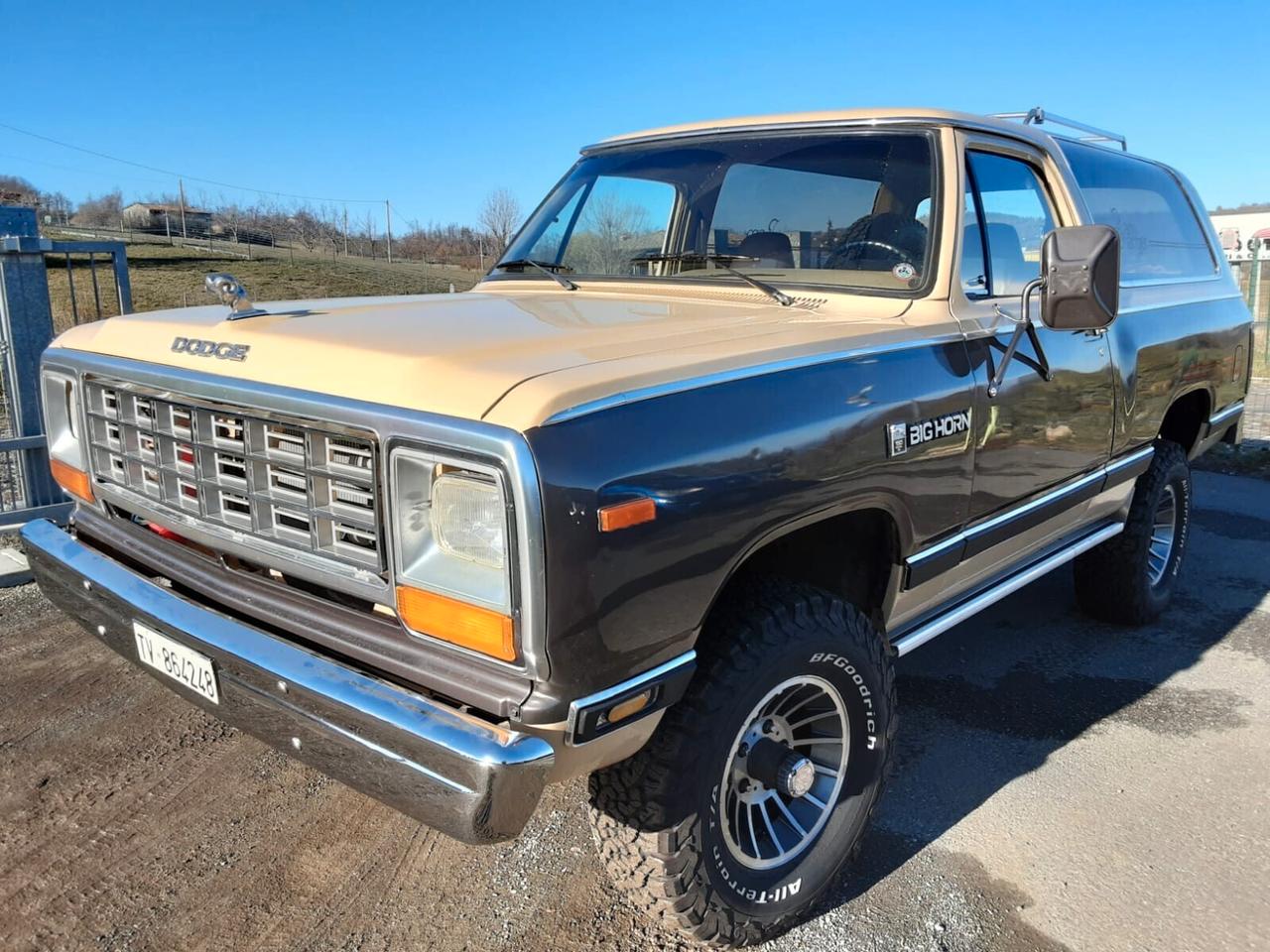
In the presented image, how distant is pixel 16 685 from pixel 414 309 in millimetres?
2328

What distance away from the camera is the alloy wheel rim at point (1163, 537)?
4.59 meters

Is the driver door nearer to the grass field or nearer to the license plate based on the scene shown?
the license plate

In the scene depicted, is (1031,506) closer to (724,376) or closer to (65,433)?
(724,376)

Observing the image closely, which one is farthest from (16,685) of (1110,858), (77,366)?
(1110,858)

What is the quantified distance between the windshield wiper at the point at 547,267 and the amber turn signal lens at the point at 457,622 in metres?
1.77

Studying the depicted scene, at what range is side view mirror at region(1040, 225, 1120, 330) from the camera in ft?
8.52

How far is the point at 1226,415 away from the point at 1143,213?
1291 millimetres

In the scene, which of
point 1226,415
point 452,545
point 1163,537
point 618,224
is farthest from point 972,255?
point 1226,415

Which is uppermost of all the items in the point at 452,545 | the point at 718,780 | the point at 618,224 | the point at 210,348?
the point at 618,224

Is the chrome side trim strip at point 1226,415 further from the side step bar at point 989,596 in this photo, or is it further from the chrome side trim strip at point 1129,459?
the side step bar at point 989,596

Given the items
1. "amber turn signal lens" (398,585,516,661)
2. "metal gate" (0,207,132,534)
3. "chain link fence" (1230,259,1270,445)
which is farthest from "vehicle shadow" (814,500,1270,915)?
"metal gate" (0,207,132,534)

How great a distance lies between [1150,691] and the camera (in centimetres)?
393

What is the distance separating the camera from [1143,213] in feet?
14.2

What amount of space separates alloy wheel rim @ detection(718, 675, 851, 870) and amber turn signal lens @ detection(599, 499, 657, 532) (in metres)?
0.66
